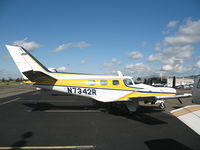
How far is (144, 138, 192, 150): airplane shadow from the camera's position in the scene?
5.56 m

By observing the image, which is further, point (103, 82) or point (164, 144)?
point (103, 82)

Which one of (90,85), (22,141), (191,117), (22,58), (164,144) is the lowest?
(22,141)

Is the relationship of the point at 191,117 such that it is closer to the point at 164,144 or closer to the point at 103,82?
the point at 164,144

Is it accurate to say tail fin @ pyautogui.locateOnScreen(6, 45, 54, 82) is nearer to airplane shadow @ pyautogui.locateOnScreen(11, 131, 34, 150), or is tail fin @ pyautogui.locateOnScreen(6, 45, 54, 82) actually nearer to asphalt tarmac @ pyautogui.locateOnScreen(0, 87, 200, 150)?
asphalt tarmac @ pyautogui.locateOnScreen(0, 87, 200, 150)

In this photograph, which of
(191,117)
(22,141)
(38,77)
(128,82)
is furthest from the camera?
(128,82)

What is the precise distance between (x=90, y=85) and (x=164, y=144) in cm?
656

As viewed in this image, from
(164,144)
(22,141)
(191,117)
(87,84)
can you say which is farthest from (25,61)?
(191,117)

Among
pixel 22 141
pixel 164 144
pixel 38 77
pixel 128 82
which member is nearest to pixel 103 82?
pixel 128 82

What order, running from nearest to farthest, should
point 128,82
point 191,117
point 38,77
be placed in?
1. point 191,117
2. point 38,77
3. point 128,82

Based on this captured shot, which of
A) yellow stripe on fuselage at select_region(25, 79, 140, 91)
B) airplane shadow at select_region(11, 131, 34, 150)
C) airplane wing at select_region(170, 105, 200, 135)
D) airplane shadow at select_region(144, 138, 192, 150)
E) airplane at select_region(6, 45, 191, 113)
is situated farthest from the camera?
yellow stripe on fuselage at select_region(25, 79, 140, 91)

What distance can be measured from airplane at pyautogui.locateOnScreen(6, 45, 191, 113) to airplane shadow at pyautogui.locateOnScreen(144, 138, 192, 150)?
14.9ft

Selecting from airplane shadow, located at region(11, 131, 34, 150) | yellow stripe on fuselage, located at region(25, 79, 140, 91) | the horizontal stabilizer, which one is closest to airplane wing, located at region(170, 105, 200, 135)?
airplane shadow, located at region(11, 131, 34, 150)

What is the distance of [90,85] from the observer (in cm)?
1134

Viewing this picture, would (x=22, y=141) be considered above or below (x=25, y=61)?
below
